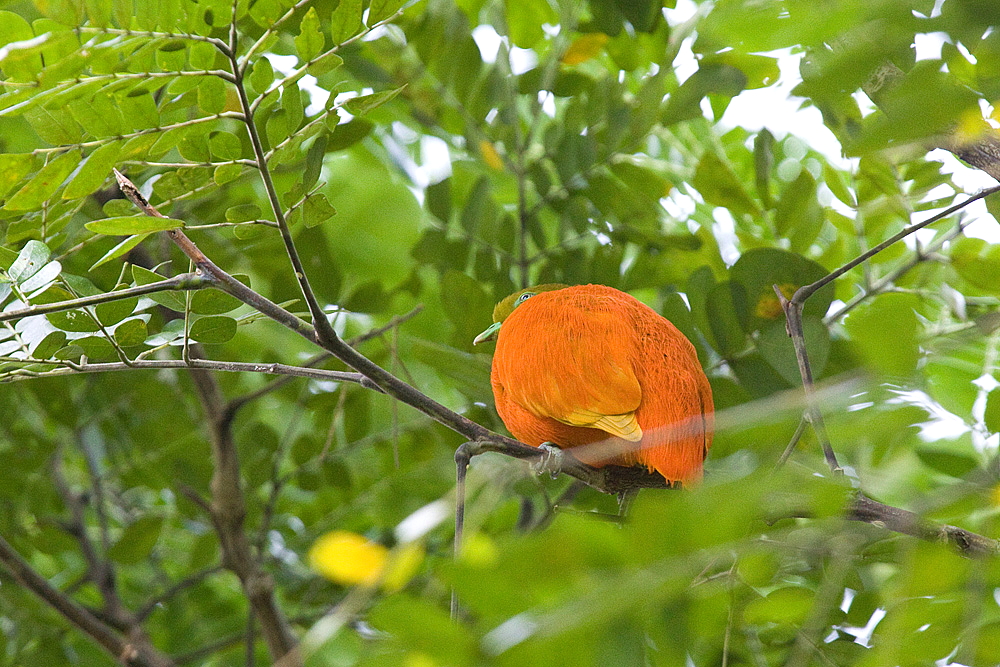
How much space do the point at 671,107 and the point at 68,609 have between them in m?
0.61

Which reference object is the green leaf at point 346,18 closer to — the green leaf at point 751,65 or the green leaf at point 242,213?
the green leaf at point 242,213

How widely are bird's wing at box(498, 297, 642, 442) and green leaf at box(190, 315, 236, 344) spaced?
0.14m

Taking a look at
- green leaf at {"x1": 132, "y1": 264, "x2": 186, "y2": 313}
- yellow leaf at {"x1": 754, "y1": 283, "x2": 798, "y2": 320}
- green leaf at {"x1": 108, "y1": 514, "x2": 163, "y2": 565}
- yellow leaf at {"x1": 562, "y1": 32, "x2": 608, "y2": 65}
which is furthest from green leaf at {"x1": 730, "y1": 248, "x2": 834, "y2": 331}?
green leaf at {"x1": 108, "y1": 514, "x2": 163, "y2": 565}

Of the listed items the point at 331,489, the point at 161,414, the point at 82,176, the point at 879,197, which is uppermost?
the point at 82,176

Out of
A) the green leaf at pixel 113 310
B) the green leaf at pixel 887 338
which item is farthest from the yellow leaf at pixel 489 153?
the green leaf at pixel 887 338

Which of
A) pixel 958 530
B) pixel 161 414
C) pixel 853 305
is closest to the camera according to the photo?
pixel 958 530

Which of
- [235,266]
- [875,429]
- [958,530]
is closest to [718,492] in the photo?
[875,429]

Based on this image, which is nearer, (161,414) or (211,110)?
(211,110)

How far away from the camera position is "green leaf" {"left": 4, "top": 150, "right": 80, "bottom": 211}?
34 centimetres

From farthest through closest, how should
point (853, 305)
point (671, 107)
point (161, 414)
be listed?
point (161, 414)
point (671, 107)
point (853, 305)

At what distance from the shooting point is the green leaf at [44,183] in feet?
1.12

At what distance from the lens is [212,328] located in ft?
1.30

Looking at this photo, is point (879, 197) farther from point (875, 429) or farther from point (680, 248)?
point (875, 429)

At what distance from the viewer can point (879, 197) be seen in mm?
565
